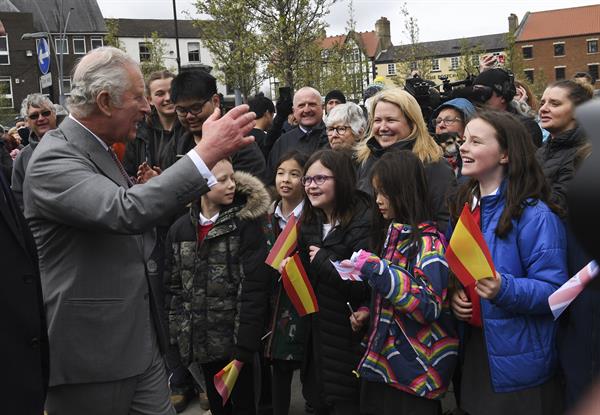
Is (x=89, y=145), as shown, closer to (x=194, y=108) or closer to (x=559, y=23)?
(x=194, y=108)

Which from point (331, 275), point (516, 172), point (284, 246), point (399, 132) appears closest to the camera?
point (516, 172)

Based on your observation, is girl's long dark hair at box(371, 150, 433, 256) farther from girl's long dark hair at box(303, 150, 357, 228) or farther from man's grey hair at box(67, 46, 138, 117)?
man's grey hair at box(67, 46, 138, 117)

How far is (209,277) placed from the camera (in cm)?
417

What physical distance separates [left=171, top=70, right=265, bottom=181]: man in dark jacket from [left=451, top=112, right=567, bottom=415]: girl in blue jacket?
195 cm

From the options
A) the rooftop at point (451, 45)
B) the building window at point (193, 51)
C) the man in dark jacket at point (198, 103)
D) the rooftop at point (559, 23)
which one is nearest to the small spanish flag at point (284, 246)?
the man in dark jacket at point (198, 103)

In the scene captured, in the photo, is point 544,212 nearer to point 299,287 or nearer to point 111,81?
point 299,287

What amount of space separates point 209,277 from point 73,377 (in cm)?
151

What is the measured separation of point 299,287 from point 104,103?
170 centimetres

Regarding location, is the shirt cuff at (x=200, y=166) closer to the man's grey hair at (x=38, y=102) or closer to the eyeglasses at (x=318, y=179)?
the eyeglasses at (x=318, y=179)

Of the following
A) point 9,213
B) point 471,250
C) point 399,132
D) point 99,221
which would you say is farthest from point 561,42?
point 9,213

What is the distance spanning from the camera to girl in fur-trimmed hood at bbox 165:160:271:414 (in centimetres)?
415

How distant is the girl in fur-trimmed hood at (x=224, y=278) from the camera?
4.15m

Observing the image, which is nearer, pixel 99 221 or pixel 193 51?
pixel 99 221

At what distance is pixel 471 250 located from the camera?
2.96 meters
